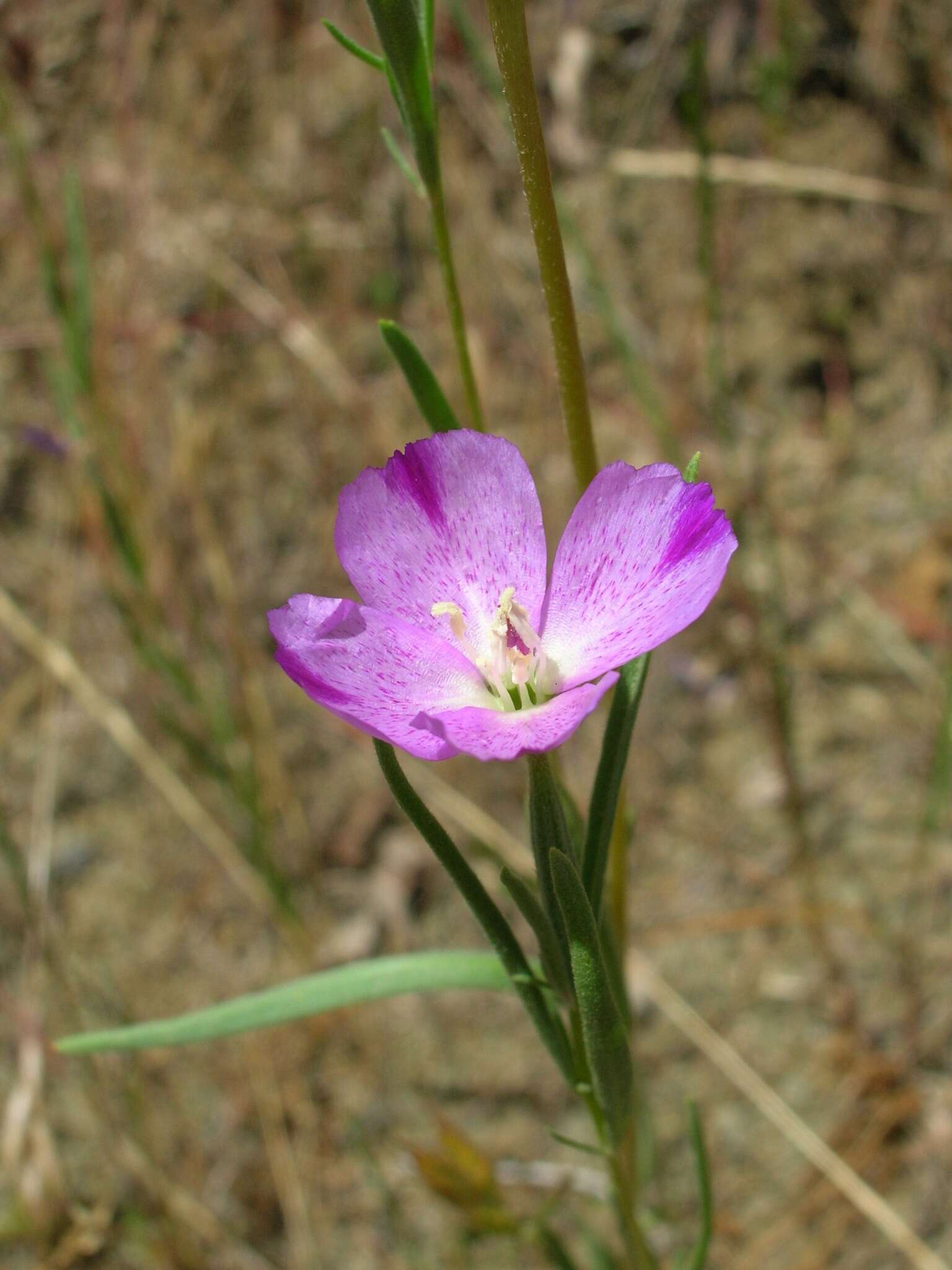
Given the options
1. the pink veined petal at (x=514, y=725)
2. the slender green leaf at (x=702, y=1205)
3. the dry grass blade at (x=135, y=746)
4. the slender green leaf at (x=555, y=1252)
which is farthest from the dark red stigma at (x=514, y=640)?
the dry grass blade at (x=135, y=746)

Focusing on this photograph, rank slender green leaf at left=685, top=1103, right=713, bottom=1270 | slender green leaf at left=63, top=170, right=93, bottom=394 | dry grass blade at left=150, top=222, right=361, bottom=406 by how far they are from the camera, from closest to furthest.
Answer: slender green leaf at left=685, top=1103, right=713, bottom=1270, slender green leaf at left=63, top=170, right=93, bottom=394, dry grass blade at left=150, top=222, right=361, bottom=406

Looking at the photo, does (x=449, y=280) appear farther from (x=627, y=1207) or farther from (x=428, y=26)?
(x=627, y=1207)

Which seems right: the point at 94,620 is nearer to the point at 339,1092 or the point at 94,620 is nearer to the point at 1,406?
the point at 1,406

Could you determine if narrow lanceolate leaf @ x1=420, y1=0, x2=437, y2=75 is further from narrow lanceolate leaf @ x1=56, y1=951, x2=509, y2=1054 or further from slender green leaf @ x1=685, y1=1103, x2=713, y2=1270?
slender green leaf @ x1=685, y1=1103, x2=713, y2=1270

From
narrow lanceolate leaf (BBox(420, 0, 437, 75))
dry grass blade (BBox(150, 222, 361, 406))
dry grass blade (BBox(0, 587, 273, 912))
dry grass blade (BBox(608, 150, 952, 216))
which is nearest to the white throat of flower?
narrow lanceolate leaf (BBox(420, 0, 437, 75))

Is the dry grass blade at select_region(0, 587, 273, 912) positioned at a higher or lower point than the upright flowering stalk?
lower
